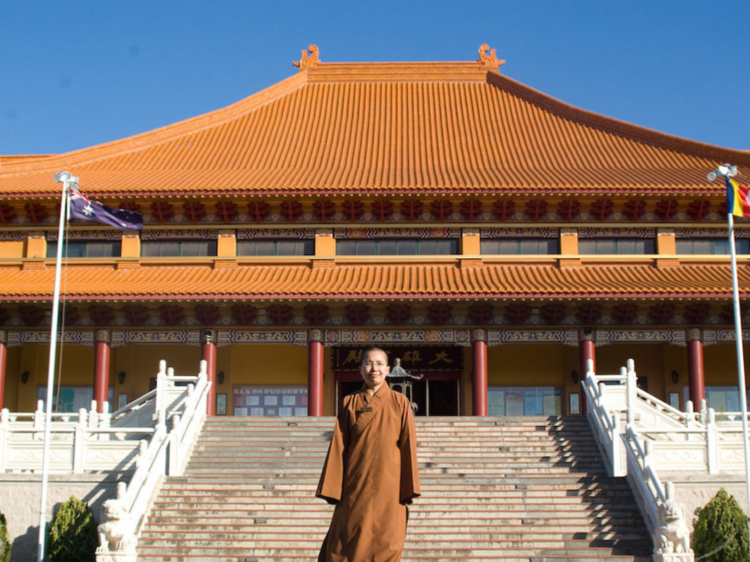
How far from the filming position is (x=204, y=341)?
22.7 m

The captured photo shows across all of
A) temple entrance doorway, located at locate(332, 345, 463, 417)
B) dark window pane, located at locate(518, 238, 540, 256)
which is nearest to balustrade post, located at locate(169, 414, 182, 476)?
temple entrance doorway, located at locate(332, 345, 463, 417)

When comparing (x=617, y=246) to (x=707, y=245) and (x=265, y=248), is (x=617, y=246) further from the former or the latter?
(x=265, y=248)

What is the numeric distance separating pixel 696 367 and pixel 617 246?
3.85 metres

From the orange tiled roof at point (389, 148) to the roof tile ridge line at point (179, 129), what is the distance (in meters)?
0.04

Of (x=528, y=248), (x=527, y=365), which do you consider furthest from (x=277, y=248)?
(x=527, y=365)

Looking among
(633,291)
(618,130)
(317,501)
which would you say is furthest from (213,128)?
(317,501)

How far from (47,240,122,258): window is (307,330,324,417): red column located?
19.6 feet

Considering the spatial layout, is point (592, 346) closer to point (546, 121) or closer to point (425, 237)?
point (425, 237)

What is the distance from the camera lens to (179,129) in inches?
1134

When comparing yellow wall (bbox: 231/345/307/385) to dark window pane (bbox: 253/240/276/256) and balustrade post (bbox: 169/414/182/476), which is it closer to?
dark window pane (bbox: 253/240/276/256)

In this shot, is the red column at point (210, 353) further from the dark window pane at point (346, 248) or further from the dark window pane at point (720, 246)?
the dark window pane at point (720, 246)

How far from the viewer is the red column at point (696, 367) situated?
21688mm

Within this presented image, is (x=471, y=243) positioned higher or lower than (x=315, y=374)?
higher

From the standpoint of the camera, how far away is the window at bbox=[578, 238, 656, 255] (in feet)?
79.3
